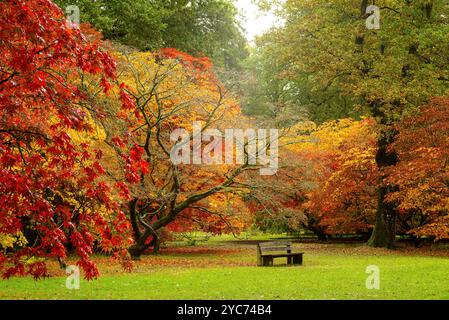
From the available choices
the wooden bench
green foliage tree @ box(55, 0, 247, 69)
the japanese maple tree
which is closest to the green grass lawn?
the wooden bench

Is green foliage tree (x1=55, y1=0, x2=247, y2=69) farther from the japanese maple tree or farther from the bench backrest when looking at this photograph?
the japanese maple tree

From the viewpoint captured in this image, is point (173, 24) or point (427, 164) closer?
point (427, 164)

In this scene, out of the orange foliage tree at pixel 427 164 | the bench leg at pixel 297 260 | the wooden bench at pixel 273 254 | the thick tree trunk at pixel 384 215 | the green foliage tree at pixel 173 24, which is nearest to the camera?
the wooden bench at pixel 273 254

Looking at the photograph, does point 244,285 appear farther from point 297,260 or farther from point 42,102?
point 42,102

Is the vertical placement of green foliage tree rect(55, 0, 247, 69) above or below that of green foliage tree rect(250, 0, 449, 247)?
above

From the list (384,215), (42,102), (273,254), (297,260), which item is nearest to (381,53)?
(384,215)

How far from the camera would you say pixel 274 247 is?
16.1 meters

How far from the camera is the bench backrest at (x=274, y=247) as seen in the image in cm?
1596

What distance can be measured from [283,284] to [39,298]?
4.70 metres

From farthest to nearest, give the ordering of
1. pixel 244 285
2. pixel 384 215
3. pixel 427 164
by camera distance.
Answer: pixel 384 215 → pixel 427 164 → pixel 244 285

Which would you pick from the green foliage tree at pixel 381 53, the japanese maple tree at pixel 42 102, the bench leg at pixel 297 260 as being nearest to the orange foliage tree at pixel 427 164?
the green foliage tree at pixel 381 53

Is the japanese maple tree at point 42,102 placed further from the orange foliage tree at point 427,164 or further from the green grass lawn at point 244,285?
the orange foliage tree at point 427,164

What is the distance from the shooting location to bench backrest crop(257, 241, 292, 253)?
1596 cm

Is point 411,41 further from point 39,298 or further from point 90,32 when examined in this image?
point 39,298
